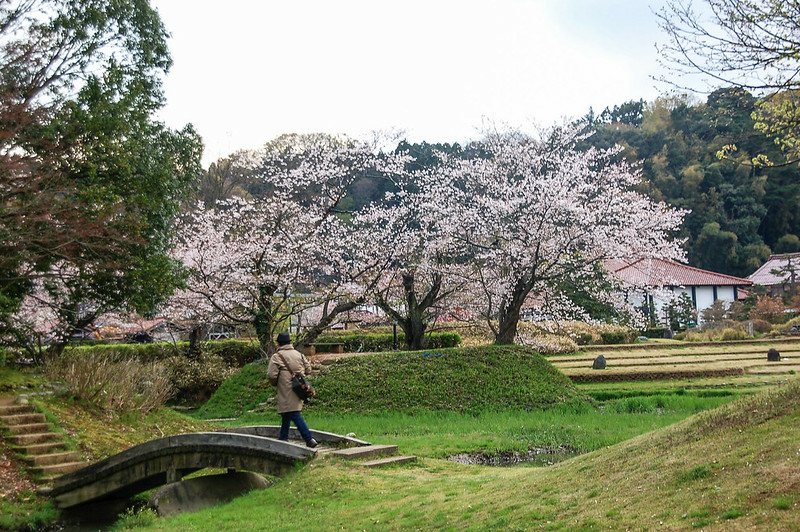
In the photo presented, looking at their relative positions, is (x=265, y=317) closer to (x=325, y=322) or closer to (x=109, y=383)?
(x=325, y=322)

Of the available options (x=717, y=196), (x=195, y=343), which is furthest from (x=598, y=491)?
(x=717, y=196)

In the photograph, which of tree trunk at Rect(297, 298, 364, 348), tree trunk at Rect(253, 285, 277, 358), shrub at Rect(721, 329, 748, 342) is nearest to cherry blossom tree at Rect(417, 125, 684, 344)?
tree trunk at Rect(297, 298, 364, 348)

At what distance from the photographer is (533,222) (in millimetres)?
21625

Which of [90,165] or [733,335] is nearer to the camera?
[90,165]

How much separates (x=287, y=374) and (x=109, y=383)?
7620 mm

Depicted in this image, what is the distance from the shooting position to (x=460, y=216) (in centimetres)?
2361

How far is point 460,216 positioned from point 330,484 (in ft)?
47.6

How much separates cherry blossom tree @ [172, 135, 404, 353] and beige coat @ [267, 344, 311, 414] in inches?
464

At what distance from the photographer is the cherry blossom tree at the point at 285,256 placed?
23.9m

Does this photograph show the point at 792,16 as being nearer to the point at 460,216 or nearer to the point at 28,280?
the point at 28,280

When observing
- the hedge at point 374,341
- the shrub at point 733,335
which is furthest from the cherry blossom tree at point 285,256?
the shrub at point 733,335

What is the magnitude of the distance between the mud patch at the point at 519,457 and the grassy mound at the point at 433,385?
479 cm

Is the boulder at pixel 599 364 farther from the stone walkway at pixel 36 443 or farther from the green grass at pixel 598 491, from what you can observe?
the stone walkway at pixel 36 443

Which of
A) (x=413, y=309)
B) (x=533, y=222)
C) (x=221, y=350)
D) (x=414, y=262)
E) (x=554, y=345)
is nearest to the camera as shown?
(x=533, y=222)
